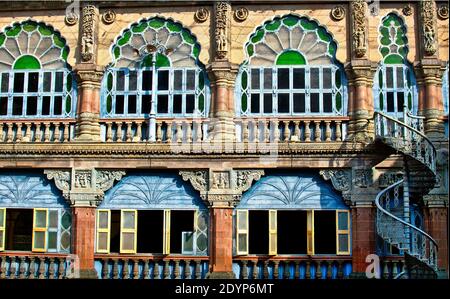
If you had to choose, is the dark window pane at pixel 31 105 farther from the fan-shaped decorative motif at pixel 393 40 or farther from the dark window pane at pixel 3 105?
the fan-shaped decorative motif at pixel 393 40

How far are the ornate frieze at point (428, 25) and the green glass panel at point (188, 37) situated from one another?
5719 mm

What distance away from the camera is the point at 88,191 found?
17.8m

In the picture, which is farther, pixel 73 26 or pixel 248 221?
pixel 73 26

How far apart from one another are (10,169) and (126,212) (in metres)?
3.16

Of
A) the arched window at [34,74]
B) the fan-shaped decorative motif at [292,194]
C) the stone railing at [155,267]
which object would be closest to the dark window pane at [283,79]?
the fan-shaped decorative motif at [292,194]

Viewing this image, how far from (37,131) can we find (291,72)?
6.51 meters

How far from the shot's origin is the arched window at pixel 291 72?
1820cm

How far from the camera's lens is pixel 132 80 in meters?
18.6

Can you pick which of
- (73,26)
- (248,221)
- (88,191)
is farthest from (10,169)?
(248,221)

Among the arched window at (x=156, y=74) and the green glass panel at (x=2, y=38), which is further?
the green glass panel at (x=2, y=38)

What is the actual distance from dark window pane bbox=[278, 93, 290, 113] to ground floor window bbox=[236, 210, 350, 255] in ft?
8.25
